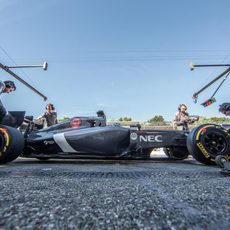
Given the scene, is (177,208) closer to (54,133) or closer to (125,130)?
(125,130)

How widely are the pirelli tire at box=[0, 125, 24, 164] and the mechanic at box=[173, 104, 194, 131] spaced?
408 centimetres

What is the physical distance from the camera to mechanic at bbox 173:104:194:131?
17.8ft

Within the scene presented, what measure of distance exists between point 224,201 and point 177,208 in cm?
24

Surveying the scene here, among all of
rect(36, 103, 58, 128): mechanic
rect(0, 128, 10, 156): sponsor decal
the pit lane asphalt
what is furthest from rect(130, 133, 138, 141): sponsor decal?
rect(36, 103, 58, 128): mechanic

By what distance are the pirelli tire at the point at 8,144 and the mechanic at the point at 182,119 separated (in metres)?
4.08

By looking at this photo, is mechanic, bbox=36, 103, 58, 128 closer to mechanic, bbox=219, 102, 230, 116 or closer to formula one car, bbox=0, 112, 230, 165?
formula one car, bbox=0, 112, 230, 165

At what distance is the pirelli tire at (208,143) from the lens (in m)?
2.61

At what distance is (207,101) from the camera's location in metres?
15.5

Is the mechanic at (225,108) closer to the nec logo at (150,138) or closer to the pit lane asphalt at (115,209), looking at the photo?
the nec logo at (150,138)

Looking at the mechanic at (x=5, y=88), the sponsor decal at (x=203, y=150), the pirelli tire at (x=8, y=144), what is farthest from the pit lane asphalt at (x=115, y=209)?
the mechanic at (x=5, y=88)

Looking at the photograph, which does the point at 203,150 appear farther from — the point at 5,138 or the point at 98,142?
the point at 5,138

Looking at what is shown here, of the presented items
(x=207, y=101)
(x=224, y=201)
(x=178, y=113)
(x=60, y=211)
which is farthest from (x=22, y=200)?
(x=207, y=101)

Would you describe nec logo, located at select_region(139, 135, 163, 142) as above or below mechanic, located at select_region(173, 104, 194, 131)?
below

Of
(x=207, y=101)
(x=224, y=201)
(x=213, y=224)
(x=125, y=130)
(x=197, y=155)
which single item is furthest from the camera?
(x=207, y=101)
